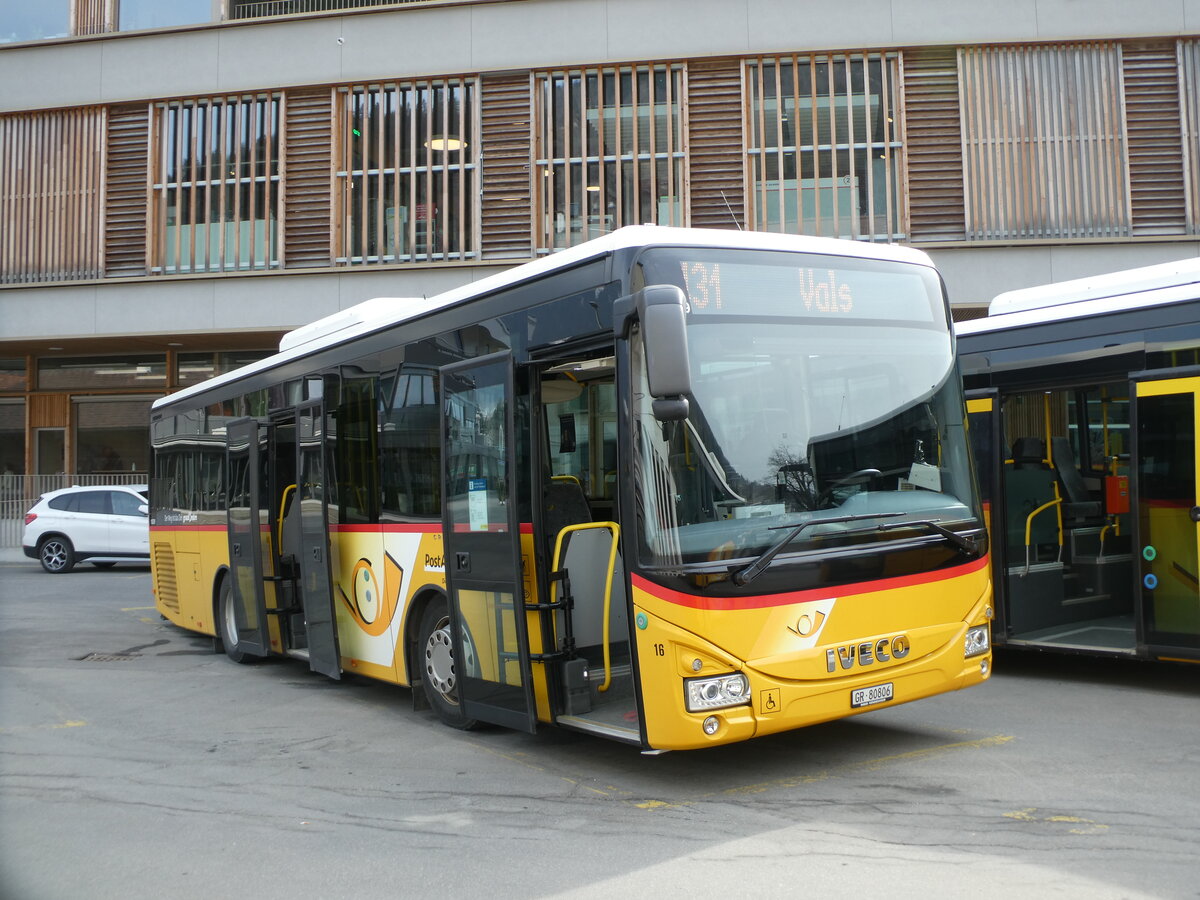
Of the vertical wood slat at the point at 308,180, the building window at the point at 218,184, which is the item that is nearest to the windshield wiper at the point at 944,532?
the vertical wood slat at the point at 308,180

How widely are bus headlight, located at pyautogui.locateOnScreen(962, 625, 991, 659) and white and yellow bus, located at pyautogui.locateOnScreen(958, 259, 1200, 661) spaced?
93.5 inches

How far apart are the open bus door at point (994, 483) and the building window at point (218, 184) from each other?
629 inches

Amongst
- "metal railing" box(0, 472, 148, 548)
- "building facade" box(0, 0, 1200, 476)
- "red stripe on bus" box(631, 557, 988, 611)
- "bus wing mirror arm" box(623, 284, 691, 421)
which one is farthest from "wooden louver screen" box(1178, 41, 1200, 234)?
"metal railing" box(0, 472, 148, 548)

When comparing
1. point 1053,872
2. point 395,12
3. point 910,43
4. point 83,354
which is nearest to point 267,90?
point 395,12

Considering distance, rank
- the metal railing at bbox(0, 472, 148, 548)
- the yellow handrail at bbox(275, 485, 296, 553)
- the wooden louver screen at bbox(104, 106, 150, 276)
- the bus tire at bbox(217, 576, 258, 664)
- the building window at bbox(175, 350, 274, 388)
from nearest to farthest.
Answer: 1. the yellow handrail at bbox(275, 485, 296, 553)
2. the bus tire at bbox(217, 576, 258, 664)
3. the wooden louver screen at bbox(104, 106, 150, 276)
4. the building window at bbox(175, 350, 274, 388)
5. the metal railing at bbox(0, 472, 148, 548)

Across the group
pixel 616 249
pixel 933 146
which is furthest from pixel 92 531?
pixel 616 249

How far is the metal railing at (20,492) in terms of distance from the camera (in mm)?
25125

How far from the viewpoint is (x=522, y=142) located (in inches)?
822

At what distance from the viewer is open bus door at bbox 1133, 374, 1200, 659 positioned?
812cm

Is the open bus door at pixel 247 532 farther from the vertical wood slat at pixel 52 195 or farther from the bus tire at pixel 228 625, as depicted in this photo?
the vertical wood slat at pixel 52 195

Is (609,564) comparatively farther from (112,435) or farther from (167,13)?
(112,435)

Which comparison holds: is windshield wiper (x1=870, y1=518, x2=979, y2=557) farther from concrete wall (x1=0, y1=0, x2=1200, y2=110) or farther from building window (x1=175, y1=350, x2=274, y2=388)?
building window (x1=175, y1=350, x2=274, y2=388)

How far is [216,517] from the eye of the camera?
11.6 metres

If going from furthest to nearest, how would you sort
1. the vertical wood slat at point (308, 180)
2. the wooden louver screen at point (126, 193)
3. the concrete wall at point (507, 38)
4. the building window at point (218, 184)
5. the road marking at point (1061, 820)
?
the wooden louver screen at point (126, 193) < the building window at point (218, 184) < the vertical wood slat at point (308, 180) < the concrete wall at point (507, 38) < the road marking at point (1061, 820)
